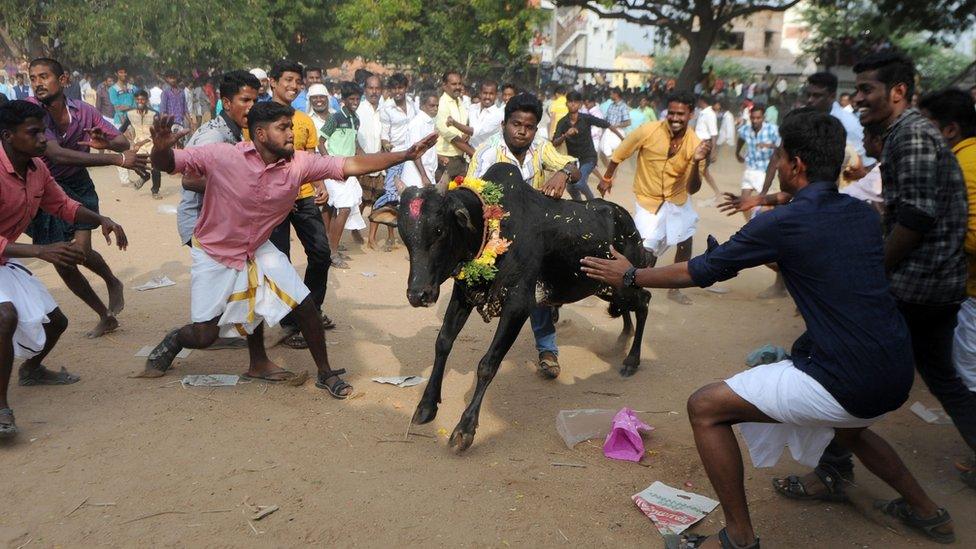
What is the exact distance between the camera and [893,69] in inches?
162

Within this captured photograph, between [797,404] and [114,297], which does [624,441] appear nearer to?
[797,404]

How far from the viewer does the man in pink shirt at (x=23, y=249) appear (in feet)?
14.5

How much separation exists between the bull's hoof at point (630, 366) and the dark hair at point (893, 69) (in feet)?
8.75

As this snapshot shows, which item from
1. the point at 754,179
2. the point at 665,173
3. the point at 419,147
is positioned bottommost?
the point at 754,179

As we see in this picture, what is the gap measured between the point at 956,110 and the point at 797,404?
7.03ft

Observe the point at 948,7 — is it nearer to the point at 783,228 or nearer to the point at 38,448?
the point at 783,228

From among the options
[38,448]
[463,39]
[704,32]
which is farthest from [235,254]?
[463,39]

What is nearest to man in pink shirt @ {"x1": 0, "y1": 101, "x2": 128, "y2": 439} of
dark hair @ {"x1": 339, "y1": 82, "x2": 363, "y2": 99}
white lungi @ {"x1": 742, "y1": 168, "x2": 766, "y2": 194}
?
dark hair @ {"x1": 339, "y1": 82, "x2": 363, "y2": 99}

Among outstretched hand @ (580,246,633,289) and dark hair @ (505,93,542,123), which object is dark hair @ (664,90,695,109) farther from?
outstretched hand @ (580,246,633,289)

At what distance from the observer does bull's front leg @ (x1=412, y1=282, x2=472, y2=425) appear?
15.5 ft

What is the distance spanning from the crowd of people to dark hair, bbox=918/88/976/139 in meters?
0.01

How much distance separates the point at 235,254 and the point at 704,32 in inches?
782

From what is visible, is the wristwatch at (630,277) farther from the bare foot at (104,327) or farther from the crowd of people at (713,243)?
the bare foot at (104,327)

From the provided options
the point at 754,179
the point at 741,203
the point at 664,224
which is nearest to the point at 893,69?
the point at 741,203
